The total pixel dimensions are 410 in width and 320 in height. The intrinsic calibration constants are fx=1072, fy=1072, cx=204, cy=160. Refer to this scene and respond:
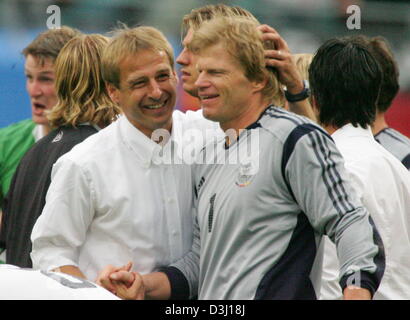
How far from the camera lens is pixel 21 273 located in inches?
136

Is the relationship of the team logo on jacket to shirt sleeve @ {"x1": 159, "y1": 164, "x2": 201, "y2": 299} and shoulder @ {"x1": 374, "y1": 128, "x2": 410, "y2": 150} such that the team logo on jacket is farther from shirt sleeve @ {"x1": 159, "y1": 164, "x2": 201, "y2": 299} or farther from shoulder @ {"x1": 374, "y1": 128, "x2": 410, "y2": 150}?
shoulder @ {"x1": 374, "y1": 128, "x2": 410, "y2": 150}

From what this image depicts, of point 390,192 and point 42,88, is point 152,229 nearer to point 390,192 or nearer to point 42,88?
point 390,192

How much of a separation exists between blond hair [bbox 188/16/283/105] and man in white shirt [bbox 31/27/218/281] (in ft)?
1.07

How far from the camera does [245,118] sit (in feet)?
13.6

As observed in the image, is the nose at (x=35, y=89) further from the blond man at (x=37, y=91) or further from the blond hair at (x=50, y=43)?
the blond hair at (x=50, y=43)

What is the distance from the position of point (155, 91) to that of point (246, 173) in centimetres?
66

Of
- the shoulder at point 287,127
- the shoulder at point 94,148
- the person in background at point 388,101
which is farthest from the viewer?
the person in background at point 388,101

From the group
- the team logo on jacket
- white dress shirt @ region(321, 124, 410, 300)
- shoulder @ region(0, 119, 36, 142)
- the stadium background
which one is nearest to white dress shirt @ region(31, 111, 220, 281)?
the team logo on jacket

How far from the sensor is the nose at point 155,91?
441 cm

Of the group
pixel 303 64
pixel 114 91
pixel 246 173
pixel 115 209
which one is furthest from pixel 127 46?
pixel 303 64

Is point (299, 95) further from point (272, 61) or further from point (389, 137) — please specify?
point (389, 137)

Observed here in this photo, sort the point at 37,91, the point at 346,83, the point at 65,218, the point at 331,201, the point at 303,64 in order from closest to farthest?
the point at 331,201 → the point at 65,218 → the point at 346,83 → the point at 303,64 → the point at 37,91

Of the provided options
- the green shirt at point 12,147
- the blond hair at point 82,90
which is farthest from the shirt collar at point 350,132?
the green shirt at point 12,147

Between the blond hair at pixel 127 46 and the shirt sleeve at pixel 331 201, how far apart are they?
2.76ft
